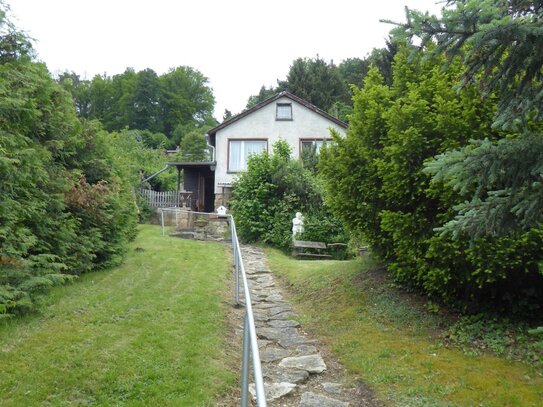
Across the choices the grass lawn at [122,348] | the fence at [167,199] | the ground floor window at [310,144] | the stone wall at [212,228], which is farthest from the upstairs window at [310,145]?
the grass lawn at [122,348]

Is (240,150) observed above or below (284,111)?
below

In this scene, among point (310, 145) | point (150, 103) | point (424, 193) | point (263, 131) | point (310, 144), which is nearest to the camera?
point (424, 193)

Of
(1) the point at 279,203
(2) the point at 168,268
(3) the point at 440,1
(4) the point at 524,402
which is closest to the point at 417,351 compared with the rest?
(4) the point at 524,402

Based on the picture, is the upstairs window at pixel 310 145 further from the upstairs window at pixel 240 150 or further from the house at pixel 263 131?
the upstairs window at pixel 240 150

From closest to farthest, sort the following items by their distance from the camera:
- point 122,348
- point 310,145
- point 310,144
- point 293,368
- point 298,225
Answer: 1. point 122,348
2. point 293,368
3. point 298,225
4. point 310,145
5. point 310,144

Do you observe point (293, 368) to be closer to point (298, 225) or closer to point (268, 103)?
point (298, 225)

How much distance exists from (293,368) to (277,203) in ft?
37.8

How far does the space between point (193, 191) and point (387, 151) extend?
2077 cm

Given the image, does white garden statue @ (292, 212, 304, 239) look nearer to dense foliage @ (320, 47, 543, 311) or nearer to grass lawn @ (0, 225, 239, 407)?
grass lawn @ (0, 225, 239, 407)

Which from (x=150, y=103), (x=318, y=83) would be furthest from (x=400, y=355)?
(x=150, y=103)

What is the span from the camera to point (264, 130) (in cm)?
2356

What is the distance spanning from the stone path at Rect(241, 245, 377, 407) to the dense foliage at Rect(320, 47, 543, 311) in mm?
1780

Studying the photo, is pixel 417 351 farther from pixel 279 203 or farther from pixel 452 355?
pixel 279 203

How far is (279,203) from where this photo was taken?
650 inches
